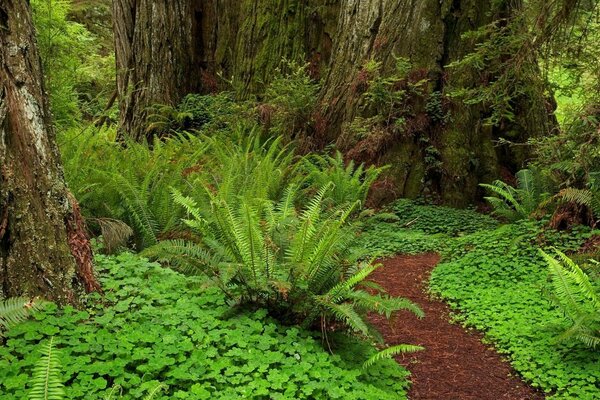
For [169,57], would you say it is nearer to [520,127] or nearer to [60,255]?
[520,127]

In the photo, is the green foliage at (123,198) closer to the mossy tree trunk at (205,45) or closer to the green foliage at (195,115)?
the green foliage at (195,115)

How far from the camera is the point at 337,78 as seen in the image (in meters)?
8.60

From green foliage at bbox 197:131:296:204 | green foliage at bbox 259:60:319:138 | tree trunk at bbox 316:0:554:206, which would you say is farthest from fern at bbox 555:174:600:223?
green foliage at bbox 259:60:319:138

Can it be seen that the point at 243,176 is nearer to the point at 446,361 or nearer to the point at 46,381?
the point at 446,361

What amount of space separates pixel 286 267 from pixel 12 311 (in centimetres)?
169

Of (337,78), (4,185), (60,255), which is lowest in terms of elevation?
(60,255)

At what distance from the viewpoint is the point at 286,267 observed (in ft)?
12.4

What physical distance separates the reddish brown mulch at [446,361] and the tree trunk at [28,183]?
239 centimetres

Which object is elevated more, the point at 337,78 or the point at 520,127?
the point at 337,78

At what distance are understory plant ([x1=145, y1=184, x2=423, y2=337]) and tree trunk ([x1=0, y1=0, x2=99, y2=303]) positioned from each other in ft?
2.69

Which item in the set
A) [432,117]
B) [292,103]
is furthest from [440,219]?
[292,103]

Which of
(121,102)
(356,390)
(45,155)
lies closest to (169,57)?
Result: (121,102)

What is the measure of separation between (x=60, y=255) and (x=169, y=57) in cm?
775

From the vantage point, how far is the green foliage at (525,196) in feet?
21.0
